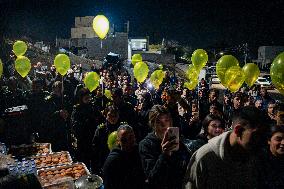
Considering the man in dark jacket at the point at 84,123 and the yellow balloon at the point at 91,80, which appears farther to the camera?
the yellow balloon at the point at 91,80

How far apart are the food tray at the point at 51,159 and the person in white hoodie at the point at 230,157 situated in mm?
2804

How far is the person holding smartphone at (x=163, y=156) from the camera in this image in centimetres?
256

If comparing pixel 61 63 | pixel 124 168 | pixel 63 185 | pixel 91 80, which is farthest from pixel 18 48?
pixel 124 168

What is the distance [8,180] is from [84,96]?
166 inches

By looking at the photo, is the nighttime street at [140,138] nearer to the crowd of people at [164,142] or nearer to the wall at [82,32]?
the crowd of people at [164,142]

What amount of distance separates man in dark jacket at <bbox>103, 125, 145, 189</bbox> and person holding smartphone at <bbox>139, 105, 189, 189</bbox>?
20 centimetres

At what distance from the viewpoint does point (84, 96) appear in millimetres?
5754

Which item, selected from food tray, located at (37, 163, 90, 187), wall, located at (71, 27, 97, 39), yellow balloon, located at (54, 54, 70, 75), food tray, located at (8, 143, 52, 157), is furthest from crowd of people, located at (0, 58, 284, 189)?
wall, located at (71, 27, 97, 39)

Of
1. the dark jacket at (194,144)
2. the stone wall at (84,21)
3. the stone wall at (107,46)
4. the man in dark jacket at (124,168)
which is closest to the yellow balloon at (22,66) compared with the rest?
the man in dark jacket at (124,168)

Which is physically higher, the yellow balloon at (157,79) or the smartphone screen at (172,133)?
the yellow balloon at (157,79)

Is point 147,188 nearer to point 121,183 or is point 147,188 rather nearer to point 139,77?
point 121,183

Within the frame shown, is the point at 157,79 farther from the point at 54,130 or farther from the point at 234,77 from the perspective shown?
the point at 54,130

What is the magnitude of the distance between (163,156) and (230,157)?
0.59m

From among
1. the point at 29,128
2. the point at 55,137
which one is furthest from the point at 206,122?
the point at 29,128
